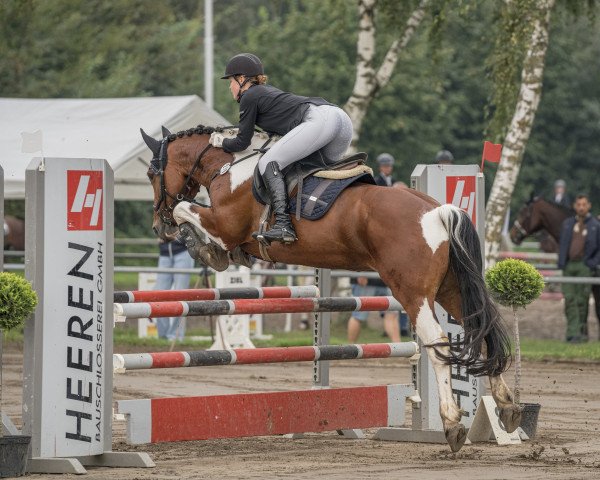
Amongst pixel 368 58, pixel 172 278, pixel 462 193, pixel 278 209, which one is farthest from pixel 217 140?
pixel 368 58

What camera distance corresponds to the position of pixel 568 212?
2047 centimetres

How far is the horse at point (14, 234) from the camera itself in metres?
26.4

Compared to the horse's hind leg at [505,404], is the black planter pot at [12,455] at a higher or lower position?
lower

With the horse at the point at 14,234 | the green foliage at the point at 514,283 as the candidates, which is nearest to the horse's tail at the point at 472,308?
the green foliage at the point at 514,283

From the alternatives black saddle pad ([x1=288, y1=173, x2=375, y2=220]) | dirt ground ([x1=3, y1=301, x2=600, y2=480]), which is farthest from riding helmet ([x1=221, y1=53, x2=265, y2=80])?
dirt ground ([x1=3, y1=301, x2=600, y2=480])

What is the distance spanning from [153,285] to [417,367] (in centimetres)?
915

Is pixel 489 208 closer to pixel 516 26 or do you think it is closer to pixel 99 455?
pixel 516 26

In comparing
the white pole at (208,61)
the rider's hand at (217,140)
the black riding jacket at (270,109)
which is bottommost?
the rider's hand at (217,140)

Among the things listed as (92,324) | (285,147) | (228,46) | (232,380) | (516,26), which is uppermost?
(228,46)

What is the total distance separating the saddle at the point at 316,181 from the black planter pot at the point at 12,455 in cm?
214

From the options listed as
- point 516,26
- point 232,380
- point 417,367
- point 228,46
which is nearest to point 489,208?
point 516,26

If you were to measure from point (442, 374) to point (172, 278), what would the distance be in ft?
31.0

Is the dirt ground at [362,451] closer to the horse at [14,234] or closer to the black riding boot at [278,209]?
the black riding boot at [278,209]

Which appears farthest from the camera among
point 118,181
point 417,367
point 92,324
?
point 118,181
